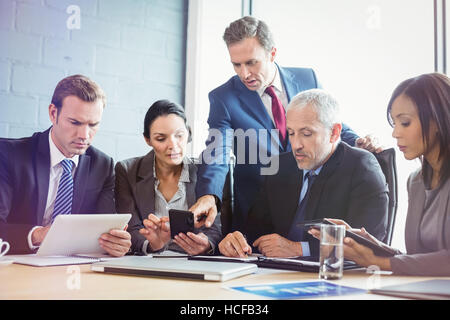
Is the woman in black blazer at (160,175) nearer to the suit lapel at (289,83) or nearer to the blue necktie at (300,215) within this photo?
the blue necktie at (300,215)

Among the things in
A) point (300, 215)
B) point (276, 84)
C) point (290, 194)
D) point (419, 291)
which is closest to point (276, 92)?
point (276, 84)

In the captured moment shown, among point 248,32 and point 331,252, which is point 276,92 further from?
point 331,252

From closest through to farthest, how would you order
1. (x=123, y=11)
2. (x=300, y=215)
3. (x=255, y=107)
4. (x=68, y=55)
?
(x=300, y=215)
(x=255, y=107)
(x=68, y=55)
(x=123, y=11)

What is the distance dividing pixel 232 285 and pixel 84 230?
2.34ft

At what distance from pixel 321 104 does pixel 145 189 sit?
2.97ft

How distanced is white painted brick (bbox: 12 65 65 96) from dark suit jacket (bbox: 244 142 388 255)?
136 centimetres

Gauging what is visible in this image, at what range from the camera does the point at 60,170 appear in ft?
7.11

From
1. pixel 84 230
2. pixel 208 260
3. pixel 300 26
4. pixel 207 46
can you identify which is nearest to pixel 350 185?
pixel 208 260

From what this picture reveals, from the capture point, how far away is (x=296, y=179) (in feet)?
7.13

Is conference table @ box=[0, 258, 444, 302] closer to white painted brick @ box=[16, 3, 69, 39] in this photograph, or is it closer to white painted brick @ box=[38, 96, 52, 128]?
white painted brick @ box=[38, 96, 52, 128]

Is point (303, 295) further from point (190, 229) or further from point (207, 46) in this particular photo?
point (207, 46)

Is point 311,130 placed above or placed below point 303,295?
above

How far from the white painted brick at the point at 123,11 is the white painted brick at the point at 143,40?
Result: 55 mm

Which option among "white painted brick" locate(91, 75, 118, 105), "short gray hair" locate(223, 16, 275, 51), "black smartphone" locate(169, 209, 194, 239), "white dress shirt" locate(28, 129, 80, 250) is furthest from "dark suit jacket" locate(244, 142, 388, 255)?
"white painted brick" locate(91, 75, 118, 105)
